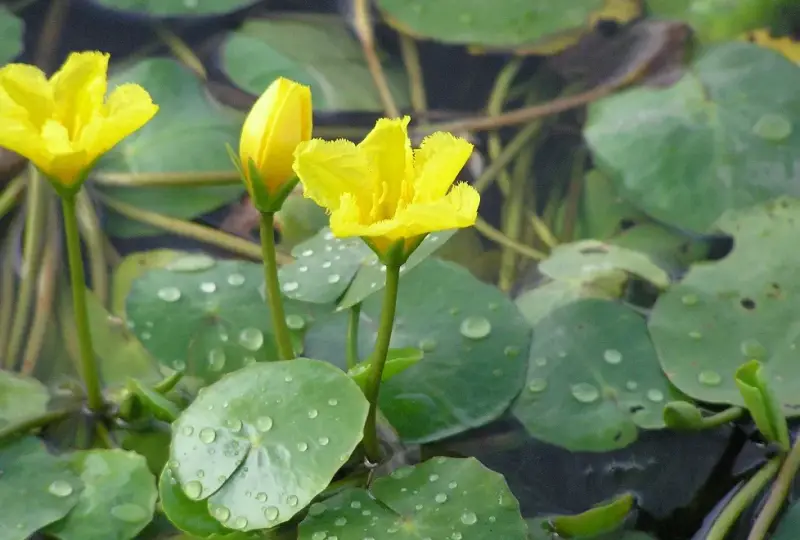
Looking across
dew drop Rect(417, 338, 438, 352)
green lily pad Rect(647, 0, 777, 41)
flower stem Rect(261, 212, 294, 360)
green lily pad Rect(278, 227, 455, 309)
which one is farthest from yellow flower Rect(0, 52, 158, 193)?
green lily pad Rect(647, 0, 777, 41)

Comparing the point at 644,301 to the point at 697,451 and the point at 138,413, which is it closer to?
the point at 697,451

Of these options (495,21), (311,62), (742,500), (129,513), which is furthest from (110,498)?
(495,21)

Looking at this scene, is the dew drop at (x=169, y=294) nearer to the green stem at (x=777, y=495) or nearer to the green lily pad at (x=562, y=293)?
the green lily pad at (x=562, y=293)

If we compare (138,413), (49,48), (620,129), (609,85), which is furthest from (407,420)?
(49,48)

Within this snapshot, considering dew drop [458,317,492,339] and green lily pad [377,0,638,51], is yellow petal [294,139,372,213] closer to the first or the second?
dew drop [458,317,492,339]

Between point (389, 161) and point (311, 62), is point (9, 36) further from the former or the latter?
point (389, 161)

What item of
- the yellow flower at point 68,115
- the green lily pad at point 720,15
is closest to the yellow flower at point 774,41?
the green lily pad at point 720,15
